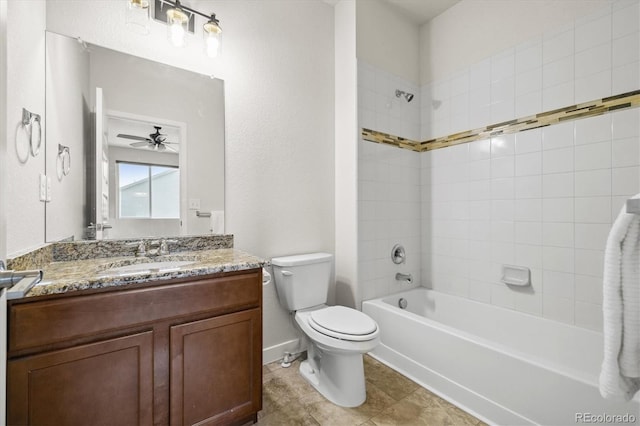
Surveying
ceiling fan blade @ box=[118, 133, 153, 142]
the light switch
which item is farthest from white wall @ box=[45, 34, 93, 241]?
the light switch

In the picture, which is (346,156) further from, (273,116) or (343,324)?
(343,324)

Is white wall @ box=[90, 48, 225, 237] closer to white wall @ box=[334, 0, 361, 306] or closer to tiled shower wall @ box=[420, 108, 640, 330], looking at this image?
white wall @ box=[334, 0, 361, 306]

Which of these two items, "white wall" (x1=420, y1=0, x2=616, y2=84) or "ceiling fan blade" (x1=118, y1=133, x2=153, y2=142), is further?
"white wall" (x1=420, y1=0, x2=616, y2=84)

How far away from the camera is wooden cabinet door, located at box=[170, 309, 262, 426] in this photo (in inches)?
47.1

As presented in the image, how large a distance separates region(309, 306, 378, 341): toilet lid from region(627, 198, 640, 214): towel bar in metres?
1.23

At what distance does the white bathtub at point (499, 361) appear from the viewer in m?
1.24

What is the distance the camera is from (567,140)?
1774mm

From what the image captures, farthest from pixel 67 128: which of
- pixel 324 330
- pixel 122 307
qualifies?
pixel 324 330

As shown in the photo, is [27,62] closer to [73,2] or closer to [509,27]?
[73,2]

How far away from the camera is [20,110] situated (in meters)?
1.11

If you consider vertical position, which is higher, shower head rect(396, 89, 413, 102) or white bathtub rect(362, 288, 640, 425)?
shower head rect(396, 89, 413, 102)

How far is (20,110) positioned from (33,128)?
12 centimetres

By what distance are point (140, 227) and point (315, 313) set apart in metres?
1.13

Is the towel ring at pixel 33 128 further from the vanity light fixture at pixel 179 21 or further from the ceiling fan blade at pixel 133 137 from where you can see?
the vanity light fixture at pixel 179 21
